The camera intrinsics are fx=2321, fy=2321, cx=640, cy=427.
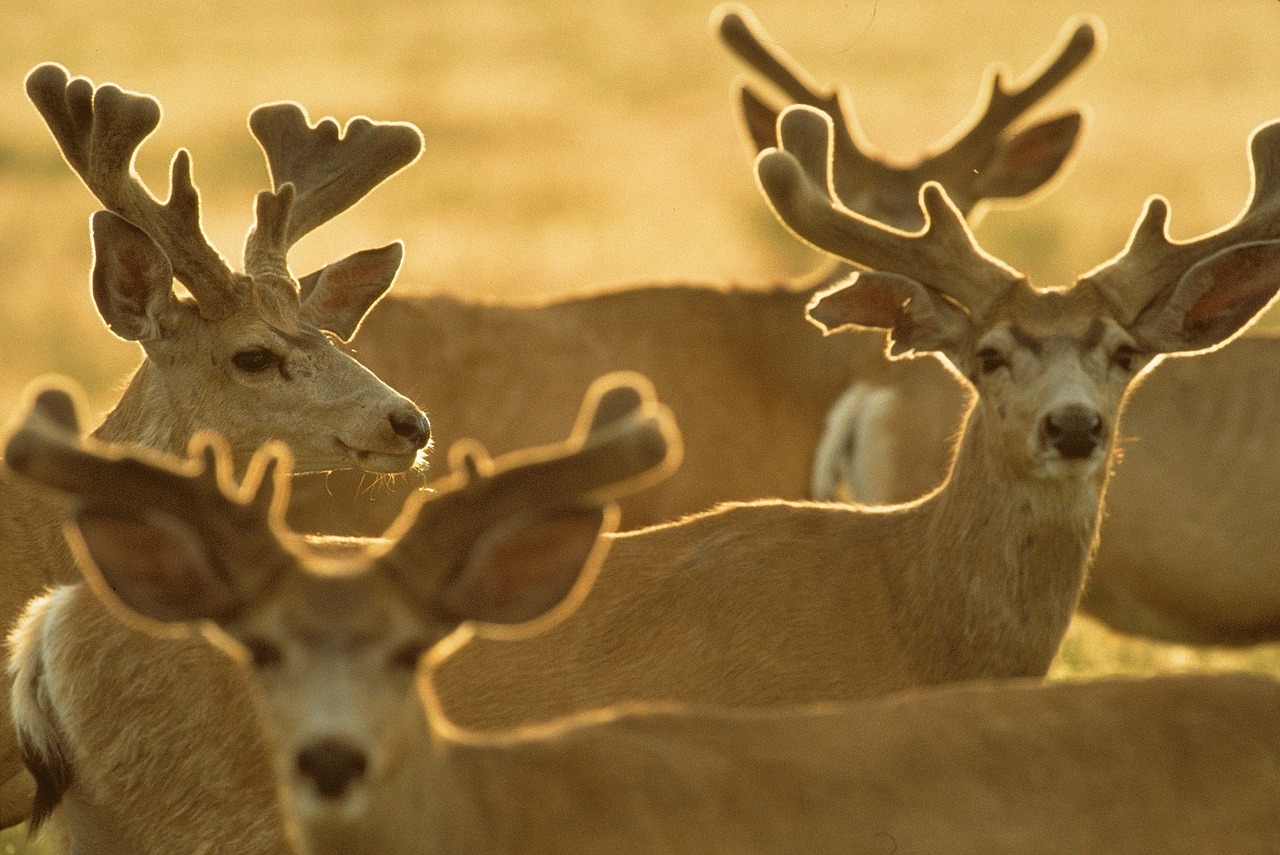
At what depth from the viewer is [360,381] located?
7277 millimetres

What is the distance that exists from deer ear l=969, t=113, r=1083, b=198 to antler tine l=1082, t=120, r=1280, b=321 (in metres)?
4.64

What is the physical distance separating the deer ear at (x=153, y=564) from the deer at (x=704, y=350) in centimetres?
448

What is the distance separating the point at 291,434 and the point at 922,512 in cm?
200

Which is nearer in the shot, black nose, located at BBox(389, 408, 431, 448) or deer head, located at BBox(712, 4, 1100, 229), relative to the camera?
black nose, located at BBox(389, 408, 431, 448)

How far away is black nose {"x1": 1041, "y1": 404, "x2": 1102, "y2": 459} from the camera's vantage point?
603 centimetres

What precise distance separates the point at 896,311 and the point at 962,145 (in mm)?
4898

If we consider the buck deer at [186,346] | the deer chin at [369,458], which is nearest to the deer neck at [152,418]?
the buck deer at [186,346]

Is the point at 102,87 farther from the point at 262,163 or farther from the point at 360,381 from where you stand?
the point at 262,163

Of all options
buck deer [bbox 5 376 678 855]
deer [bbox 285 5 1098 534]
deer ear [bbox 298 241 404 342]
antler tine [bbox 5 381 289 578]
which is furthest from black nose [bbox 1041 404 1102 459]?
deer [bbox 285 5 1098 534]

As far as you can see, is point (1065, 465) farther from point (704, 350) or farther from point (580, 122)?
point (580, 122)

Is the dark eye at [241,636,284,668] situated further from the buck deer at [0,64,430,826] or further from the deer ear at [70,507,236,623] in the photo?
the buck deer at [0,64,430,826]

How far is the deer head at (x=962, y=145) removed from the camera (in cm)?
1114

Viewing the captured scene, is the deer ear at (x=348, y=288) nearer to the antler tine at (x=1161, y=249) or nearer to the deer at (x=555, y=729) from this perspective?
the antler tine at (x=1161, y=249)

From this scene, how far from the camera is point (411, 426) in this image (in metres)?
7.22
